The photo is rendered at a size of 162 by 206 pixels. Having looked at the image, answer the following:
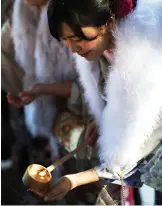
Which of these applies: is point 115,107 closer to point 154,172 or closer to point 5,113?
point 154,172

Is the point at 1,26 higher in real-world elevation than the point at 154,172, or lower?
higher

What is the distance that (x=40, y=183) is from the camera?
742 millimetres

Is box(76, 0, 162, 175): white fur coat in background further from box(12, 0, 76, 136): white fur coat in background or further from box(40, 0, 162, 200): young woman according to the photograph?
box(12, 0, 76, 136): white fur coat in background

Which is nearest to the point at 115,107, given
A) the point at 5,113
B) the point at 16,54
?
the point at 16,54

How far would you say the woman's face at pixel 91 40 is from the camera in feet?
2.22

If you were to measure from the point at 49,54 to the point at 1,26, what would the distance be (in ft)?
0.64

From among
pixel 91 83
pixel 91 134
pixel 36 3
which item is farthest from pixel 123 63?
pixel 36 3

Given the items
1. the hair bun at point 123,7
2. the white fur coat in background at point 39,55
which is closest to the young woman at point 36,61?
the white fur coat in background at point 39,55

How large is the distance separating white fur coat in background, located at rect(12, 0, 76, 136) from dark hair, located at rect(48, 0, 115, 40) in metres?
0.32

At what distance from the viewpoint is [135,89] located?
0.65m

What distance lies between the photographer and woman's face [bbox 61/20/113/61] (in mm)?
677

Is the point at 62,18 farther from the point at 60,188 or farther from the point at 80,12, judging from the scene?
the point at 60,188

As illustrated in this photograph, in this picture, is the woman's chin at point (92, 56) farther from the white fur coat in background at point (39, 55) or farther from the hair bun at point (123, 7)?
the white fur coat in background at point (39, 55)

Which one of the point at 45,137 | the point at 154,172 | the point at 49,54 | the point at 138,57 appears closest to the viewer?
the point at 138,57
